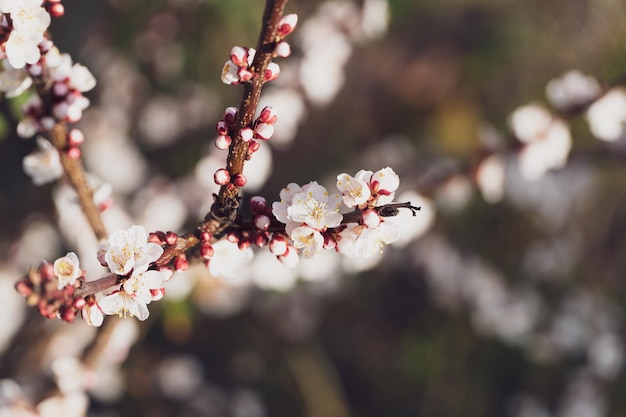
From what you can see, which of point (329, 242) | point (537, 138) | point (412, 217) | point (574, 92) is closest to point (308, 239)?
point (329, 242)

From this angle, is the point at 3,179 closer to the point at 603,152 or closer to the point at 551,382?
the point at 603,152

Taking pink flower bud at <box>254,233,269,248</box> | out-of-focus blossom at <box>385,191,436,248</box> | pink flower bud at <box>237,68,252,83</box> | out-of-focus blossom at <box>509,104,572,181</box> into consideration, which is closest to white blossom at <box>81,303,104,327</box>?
pink flower bud at <box>254,233,269,248</box>

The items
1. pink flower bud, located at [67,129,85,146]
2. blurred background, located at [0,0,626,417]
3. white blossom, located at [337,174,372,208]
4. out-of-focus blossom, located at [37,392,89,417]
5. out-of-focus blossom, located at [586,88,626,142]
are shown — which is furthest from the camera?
blurred background, located at [0,0,626,417]

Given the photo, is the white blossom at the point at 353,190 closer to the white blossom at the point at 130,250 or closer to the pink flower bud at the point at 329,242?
the pink flower bud at the point at 329,242

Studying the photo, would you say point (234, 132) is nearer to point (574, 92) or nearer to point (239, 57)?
point (239, 57)

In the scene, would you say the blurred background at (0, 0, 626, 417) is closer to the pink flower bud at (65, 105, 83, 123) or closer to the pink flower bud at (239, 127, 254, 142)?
the pink flower bud at (65, 105, 83, 123)

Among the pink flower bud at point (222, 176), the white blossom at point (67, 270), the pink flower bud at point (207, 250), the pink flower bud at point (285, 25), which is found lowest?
the white blossom at point (67, 270)

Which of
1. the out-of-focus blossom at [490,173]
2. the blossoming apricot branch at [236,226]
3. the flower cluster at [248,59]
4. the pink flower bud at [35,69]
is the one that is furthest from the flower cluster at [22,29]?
the out-of-focus blossom at [490,173]
